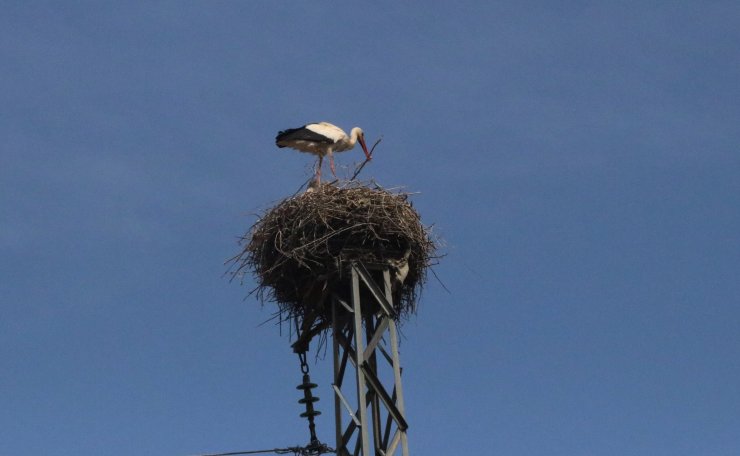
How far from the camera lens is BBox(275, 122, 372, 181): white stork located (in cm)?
1647

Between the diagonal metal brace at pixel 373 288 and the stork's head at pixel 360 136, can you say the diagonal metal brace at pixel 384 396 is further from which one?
the stork's head at pixel 360 136

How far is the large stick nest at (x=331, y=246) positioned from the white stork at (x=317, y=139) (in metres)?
3.12

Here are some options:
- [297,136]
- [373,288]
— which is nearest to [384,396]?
[373,288]

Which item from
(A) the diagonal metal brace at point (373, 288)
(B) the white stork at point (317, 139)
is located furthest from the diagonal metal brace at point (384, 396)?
(B) the white stork at point (317, 139)

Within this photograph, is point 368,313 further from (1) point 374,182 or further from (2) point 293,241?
(1) point 374,182

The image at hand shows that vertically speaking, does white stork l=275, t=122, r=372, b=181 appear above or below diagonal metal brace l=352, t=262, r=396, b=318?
above

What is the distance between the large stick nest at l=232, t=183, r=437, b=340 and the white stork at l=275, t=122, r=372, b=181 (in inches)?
123

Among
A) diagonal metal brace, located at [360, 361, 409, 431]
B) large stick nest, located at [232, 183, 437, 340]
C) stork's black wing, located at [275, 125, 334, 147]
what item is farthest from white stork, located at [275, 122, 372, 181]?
diagonal metal brace, located at [360, 361, 409, 431]

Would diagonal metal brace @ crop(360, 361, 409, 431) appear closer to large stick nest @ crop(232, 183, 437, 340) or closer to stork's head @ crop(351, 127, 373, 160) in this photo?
large stick nest @ crop(232, 183, 437, 340)

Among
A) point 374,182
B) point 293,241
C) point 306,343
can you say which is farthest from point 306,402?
Answer: point 374,182

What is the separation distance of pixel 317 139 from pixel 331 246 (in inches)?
176

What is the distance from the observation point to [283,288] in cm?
1270

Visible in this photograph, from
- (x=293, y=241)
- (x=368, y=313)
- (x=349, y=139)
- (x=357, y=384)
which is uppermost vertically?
(x=349, y=139)

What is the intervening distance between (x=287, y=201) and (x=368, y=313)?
6.65ft
